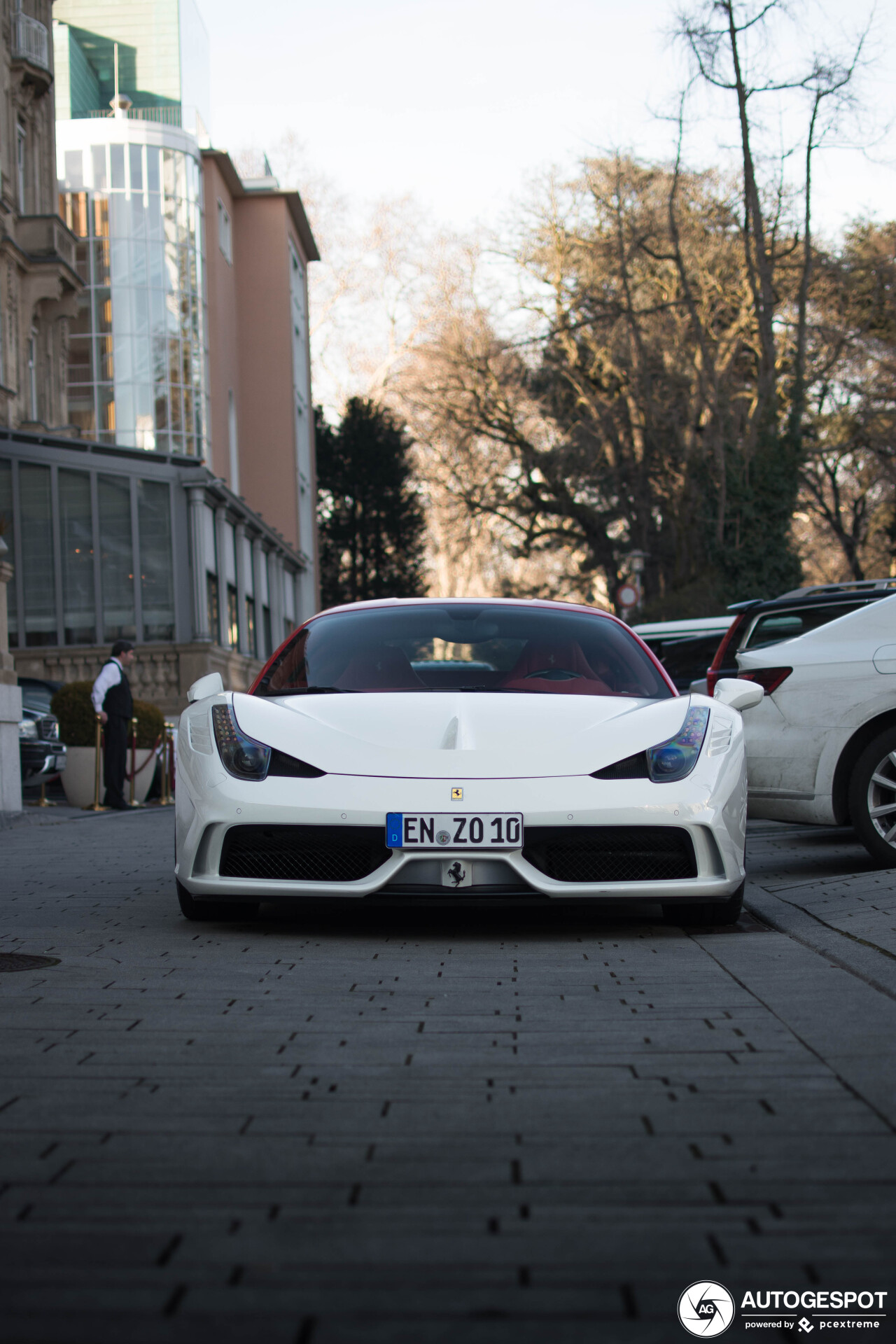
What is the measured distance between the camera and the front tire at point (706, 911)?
5570mm

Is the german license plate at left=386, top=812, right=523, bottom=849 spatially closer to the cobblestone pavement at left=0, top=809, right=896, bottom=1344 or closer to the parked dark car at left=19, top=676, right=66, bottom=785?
the cobblestone pavement at left=0, top=809, right=896, bottom=1344

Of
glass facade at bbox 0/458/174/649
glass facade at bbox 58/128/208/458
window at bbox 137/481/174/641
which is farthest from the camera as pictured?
glass facade at bbox 58/128/208/458

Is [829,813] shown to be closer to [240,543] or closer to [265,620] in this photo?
[240,543]

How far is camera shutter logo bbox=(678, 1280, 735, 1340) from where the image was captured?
1962mm

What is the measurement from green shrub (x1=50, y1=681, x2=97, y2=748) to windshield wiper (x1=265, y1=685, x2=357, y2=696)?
34.0 ft

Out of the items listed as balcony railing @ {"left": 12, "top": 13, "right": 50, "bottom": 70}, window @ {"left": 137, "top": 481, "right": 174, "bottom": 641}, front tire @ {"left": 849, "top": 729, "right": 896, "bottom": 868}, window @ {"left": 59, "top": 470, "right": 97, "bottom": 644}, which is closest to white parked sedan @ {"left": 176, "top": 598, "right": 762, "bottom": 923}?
front tire @ {"left": 849, "top": 729, "right": 896, "bottom": 868}

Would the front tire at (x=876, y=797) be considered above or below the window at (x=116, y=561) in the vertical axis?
below

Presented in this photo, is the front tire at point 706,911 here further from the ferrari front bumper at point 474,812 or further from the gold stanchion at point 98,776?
the gold stanchion at point 98,776

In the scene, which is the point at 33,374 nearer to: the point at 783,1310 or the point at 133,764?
the point at 133,764

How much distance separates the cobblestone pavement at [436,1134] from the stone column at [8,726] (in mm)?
7414

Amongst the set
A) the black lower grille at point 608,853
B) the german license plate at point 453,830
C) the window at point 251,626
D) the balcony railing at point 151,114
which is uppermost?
the balcony railing at point 151,114

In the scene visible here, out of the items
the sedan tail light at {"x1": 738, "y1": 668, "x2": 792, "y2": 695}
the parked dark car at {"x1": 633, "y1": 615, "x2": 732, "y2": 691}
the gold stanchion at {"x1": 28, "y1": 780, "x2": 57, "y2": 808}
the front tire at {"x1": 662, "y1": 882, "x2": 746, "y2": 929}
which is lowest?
the gold stanchion at {"x1": 28, "y1": 780, "x2": 57, "y2": 808}

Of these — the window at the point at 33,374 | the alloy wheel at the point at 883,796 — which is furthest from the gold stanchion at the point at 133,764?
the window at the point at 33,374

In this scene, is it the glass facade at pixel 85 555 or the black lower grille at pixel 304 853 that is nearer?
the black lower grille at pixel 304 853
